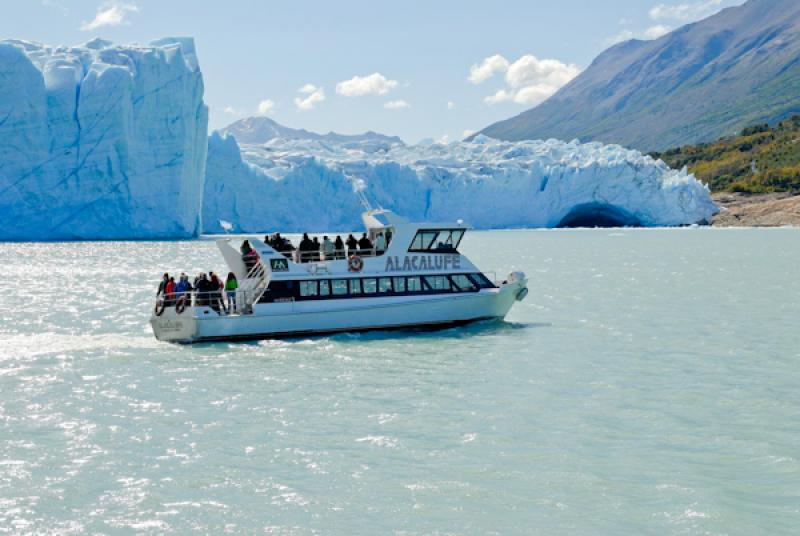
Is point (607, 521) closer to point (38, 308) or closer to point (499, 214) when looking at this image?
point (38, 308)

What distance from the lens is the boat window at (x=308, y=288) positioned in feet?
81.9

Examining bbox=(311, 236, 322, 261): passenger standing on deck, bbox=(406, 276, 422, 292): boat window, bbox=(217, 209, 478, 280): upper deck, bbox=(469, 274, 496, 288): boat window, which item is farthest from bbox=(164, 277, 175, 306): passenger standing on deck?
bbox=(469, 274, 496, 288): boat window

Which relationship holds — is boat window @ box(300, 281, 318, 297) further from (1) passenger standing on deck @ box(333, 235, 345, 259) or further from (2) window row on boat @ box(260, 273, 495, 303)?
(1) passenger standing on deck @ box(333, 235, 345, 259)

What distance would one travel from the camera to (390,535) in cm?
1073

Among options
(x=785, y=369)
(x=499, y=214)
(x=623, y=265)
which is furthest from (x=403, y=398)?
(x=499, y=214)

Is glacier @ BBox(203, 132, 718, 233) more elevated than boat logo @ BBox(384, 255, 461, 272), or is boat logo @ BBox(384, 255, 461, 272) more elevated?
glacier @ BBox(203, 132, 718, 233)

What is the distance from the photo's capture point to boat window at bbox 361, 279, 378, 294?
25.3 m

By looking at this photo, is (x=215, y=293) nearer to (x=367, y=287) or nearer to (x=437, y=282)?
(x=367, y=287)

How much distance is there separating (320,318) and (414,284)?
302cm

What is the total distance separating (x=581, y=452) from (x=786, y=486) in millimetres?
2977

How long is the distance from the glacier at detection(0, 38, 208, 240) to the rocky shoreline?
73487 mm

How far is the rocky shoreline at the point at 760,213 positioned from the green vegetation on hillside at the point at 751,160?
237 inches

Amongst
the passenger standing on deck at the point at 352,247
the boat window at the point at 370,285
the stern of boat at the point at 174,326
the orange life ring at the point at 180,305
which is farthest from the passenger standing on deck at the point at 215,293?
the boat window at the point at 370,285

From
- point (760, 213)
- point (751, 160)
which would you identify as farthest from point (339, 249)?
point (751, 160)
